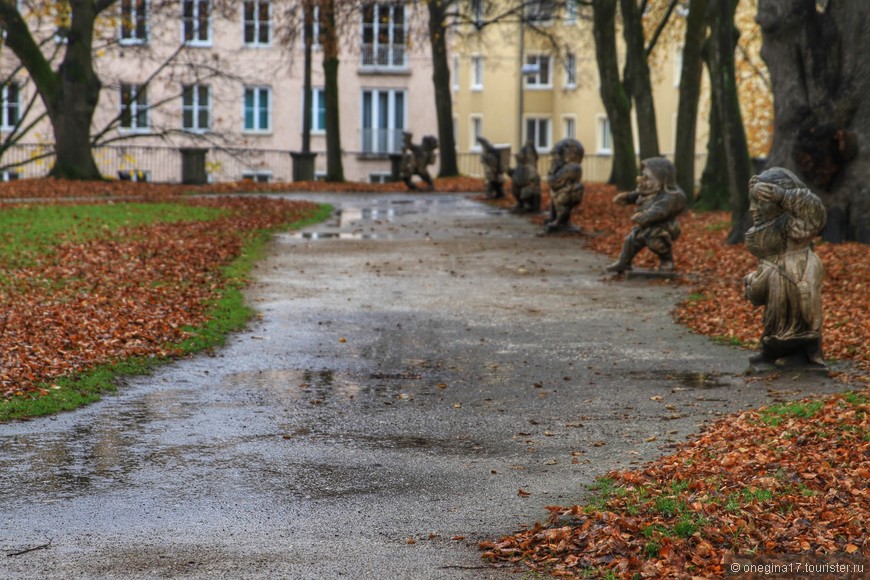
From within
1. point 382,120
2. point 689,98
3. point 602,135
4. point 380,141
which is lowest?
point 380,141

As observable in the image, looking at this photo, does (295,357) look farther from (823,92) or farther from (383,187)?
(383,187)

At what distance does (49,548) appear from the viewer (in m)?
6.00

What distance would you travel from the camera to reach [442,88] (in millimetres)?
46625

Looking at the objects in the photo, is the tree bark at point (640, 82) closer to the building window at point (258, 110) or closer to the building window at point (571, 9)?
the building window at point (571, 9)

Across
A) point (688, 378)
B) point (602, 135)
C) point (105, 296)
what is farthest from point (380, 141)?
point (688, 378)

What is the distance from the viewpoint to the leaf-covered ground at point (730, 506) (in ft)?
18.9

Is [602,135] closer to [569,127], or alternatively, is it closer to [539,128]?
[569,127]

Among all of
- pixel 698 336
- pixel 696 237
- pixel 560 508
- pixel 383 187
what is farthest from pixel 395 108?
pixel 560 508

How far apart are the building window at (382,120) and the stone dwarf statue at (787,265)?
162ft

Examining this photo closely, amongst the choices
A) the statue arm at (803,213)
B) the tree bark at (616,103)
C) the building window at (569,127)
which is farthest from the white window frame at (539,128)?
the statue arm at (803,213)

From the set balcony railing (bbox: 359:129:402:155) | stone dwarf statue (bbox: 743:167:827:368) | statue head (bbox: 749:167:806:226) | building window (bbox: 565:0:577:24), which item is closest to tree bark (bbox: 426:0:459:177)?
building window (bbox: 565:0:577:24)

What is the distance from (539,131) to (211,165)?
3384cm

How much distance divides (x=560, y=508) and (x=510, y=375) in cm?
438

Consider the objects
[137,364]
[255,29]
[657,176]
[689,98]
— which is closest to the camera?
[137,364]
